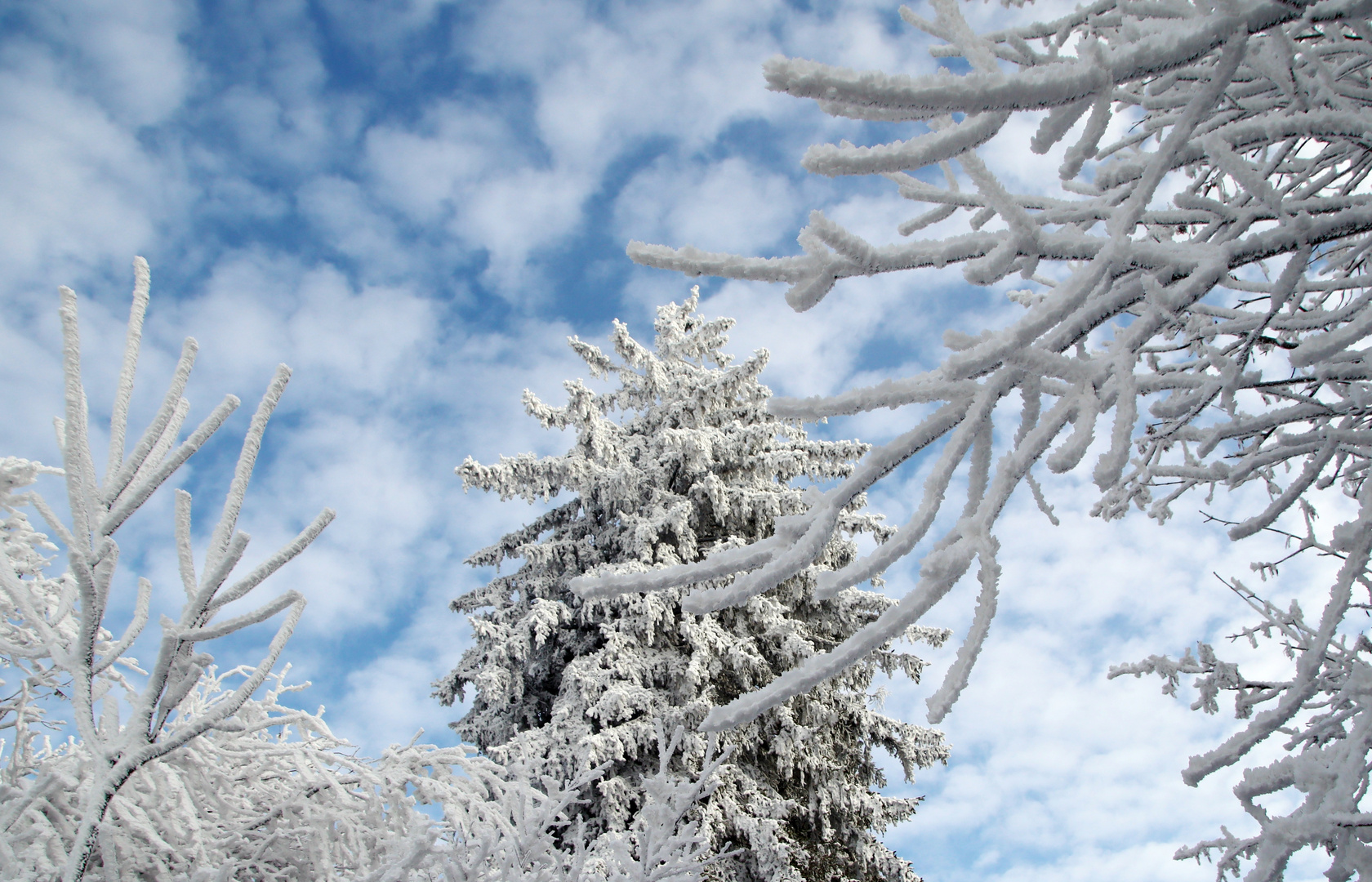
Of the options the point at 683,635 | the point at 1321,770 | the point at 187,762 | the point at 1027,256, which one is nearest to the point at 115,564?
the point at 187,762

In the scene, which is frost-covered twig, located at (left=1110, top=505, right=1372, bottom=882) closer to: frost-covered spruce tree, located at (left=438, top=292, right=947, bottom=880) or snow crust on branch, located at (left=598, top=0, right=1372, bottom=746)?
snow crust on branch, located at (left=598, top=0, right=1372, bottom=746)

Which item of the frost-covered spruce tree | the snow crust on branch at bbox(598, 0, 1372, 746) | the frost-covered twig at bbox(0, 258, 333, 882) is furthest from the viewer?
the frost-covered spruce tree

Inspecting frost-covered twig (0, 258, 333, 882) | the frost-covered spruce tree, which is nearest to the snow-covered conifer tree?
frost-covered twig (0, 258, 333, 882)

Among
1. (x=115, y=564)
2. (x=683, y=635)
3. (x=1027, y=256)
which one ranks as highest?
(x=683, y=635)

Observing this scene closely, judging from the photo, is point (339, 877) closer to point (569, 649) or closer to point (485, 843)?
point (485, 843)

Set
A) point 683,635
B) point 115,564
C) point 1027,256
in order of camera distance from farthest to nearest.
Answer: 1. point 683,635
2. point 115,564
3. point 1027,256

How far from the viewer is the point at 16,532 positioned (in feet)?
12.6

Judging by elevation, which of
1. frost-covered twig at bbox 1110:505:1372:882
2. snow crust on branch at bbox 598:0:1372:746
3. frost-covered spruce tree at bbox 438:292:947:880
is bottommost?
frost-covered twig at bbox 1110:505:1372:882

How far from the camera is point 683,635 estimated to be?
10.8m

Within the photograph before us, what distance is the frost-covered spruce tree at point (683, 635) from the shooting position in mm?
10148

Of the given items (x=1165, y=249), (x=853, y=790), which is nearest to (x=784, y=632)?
(x=853, y=790)

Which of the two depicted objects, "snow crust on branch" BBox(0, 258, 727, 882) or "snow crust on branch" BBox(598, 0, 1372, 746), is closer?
"snow crust on branch" BBox(598, 0, 1372, 746)

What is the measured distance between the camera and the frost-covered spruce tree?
10.1 meters

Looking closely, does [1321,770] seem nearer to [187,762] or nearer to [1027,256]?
[1027,256]
